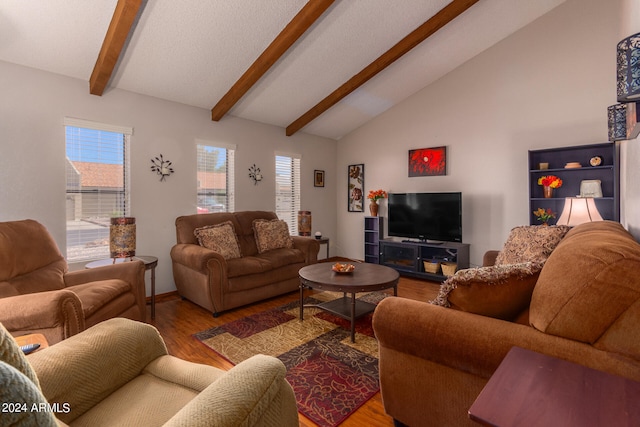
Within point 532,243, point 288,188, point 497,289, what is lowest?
point 497,289

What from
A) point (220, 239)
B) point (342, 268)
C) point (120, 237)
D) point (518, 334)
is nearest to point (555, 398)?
point (518, 334)

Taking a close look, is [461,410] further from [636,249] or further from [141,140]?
[141,140]

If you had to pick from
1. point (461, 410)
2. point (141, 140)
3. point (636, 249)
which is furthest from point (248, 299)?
point (636, 249)

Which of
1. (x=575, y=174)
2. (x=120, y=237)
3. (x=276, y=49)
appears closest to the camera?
(x=120, y=237)

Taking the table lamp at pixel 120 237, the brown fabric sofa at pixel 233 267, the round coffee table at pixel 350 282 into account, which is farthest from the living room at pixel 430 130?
the round coffee table at pixel 350 282

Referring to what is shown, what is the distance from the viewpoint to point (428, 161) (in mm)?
5086

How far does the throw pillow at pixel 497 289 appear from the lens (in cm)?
135

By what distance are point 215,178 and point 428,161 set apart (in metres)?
3.40

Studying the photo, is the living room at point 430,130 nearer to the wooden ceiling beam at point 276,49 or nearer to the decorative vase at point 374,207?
the decorative vase at point 374,207

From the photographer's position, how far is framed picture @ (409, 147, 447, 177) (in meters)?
4.93

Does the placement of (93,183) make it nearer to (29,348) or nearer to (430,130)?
(29,348)

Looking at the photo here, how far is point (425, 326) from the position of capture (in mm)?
1399

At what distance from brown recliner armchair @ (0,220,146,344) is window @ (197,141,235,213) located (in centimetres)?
185

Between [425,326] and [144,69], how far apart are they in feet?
12.2
